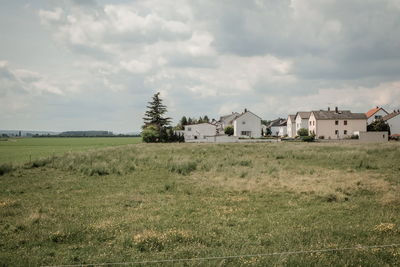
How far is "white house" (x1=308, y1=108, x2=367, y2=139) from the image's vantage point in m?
87.6

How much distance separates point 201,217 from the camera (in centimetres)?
1202

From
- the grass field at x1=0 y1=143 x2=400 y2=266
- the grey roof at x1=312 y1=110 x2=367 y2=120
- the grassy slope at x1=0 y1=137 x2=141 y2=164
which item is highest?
the grey roof at x1=312 y1=110 x2=367 y2=120

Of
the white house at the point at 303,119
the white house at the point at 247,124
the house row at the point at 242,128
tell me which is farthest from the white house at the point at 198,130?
the white house at the point at 303,119

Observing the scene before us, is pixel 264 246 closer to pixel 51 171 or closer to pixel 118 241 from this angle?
pixel 118 241

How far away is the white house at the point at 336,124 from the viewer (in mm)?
87625

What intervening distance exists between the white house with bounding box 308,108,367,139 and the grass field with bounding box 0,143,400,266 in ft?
220

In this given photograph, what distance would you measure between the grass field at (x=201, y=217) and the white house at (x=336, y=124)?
6720 cm

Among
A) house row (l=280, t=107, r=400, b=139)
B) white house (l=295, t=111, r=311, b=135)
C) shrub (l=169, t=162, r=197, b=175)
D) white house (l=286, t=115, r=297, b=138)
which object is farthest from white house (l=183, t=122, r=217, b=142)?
shrub (l=169, t=162, r=197, b=175)

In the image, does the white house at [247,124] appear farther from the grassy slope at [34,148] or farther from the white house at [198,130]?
the grassy slope at [34,148]

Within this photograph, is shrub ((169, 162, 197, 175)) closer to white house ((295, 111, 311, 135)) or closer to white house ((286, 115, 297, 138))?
white house ((295, 111, 311, 135))

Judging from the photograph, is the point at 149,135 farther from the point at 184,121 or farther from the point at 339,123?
the point at 339,123

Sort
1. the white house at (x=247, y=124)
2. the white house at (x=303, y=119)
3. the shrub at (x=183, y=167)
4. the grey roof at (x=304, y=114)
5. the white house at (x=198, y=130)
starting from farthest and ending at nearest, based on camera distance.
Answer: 1. the grey roof at (x=304, y=114)
2. the white house at (x=303, y=119)
3. the white house at (x=198, y=130)
4. the white house at (x=247, y=124)
5. the shrub at (x=183, y=167)

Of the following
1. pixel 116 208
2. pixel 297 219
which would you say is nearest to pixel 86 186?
pixel 116 208

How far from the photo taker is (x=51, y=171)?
27.1 meters
